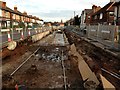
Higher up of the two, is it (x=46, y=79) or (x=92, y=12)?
(x=92, y=12)

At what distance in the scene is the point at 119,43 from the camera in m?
15.6

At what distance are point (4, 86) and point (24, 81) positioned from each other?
90 cm

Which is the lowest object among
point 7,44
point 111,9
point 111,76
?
point 111,76

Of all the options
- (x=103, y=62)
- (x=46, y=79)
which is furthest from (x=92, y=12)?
(x=46, y=79)

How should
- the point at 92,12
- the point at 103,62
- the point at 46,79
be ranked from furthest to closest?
the point at 92,12 < the point at 103,62 < the point at 46,79

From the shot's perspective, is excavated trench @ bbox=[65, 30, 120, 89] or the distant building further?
the distant building

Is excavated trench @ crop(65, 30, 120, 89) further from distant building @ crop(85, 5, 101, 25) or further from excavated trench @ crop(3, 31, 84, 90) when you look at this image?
distant building @ crop(85, 5, 101, 25)

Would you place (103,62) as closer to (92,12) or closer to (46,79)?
(46,79)

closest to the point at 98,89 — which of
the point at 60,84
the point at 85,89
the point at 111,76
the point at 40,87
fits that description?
the point at 85,89

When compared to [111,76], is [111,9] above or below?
above

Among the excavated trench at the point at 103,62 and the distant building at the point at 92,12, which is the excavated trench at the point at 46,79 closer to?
the excavated trench at the point at 103,62

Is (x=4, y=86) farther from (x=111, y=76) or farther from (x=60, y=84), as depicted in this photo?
(x=111, y=76)

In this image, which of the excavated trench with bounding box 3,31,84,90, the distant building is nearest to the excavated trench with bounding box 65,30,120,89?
the excavated trench with bounding box 3,31,84,90

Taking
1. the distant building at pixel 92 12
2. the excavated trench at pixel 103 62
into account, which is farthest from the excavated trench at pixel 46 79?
the distant building at pixel 92 12
